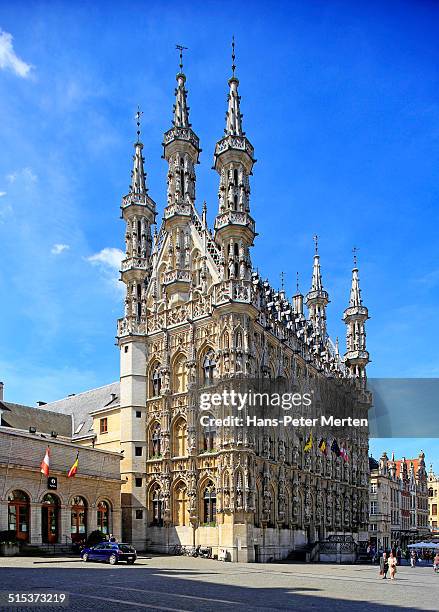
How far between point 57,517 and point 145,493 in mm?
9712

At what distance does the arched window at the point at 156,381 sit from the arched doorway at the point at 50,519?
43.2ft

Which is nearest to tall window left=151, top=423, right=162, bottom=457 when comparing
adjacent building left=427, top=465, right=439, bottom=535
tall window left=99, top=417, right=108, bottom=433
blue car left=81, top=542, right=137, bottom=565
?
tall window left=99, top=417, right=108, bottom=433

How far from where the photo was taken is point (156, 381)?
60.4 meters

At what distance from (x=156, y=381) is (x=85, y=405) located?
14.6m

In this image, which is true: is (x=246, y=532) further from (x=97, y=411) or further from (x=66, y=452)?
(x=97, y=411)

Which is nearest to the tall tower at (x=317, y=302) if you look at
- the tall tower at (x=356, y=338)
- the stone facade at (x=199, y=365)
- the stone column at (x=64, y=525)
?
the tall tower at (x=356, y=338)

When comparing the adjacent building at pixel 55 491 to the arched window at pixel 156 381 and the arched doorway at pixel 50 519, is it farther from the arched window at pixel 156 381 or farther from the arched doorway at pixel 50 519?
the arched window at pixel 156 381

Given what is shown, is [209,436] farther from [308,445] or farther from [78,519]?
[308,445]

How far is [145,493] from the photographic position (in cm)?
5831

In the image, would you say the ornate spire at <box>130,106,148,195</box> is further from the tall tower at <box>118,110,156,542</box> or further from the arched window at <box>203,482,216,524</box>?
the arched window at <box>203,482,216,524</box>

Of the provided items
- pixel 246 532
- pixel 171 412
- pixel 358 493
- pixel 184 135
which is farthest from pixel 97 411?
pixel 358 493

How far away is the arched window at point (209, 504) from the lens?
53.7 metres

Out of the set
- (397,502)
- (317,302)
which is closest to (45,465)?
(317,302)

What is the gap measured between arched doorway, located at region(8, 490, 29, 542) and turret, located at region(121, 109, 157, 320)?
19.5 metres
